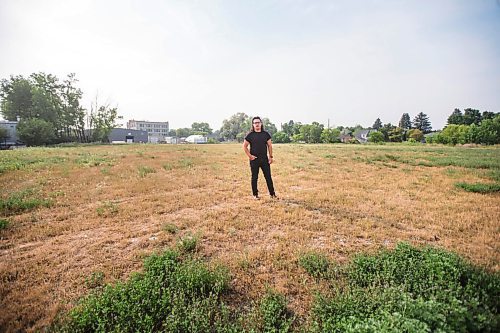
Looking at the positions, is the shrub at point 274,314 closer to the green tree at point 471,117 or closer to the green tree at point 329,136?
the green tree at point 329,136

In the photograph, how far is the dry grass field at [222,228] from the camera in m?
3.43

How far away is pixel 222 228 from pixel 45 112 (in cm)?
5430

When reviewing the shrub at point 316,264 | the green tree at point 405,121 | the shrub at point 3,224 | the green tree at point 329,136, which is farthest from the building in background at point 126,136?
the green tree at point 405,121

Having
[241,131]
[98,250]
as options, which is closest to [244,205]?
[98,250]

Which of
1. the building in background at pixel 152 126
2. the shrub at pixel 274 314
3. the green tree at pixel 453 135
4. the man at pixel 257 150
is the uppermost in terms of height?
the building in background at pixel 152 126

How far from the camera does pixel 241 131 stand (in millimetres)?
97875

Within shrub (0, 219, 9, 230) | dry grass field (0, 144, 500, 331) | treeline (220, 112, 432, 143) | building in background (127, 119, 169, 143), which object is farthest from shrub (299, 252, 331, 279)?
building in background (127, 119, 169, 143)

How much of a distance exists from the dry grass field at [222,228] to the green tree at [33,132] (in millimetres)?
37424

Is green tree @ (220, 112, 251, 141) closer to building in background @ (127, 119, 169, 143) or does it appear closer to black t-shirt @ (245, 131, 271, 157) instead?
building in background @ (127, 119, 169, 143)

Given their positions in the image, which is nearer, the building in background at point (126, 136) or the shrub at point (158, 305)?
the shrub at point (158, 305)

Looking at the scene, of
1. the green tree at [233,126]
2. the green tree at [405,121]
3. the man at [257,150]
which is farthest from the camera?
the green tree at [405,121]

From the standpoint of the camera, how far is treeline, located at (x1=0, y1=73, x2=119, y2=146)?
38750mm

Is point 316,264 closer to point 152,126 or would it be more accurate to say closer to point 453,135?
point 453,135

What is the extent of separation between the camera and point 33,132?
125 ft
